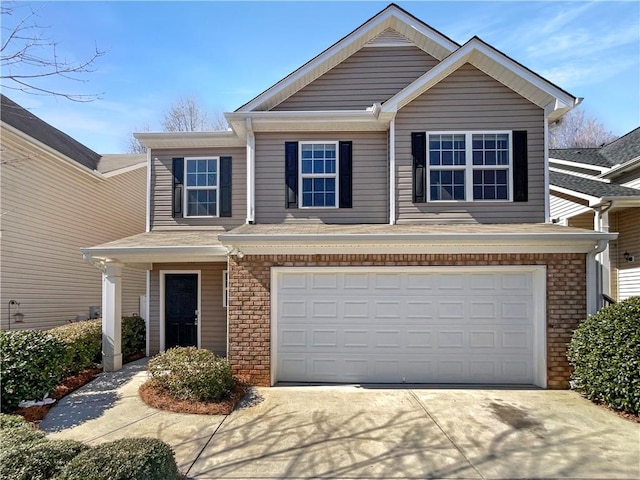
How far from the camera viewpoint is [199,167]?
10.0 m

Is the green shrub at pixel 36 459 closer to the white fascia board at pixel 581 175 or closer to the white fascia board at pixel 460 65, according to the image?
the white fascia board at pixel 460 65

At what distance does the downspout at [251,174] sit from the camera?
8.96m

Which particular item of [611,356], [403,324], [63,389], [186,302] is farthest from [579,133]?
[63,389]

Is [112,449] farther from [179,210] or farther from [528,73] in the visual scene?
[528,73]

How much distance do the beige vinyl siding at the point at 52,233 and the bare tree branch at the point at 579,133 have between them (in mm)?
28809

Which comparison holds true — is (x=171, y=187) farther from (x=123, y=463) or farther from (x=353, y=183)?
(x=123, y=463)

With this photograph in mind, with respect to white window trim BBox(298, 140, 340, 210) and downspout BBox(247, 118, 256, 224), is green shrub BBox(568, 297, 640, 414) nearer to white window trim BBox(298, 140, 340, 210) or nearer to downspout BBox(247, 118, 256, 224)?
white window trim BBox(298, 140, 340, 210)

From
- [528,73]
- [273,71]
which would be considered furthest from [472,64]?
[273,71]

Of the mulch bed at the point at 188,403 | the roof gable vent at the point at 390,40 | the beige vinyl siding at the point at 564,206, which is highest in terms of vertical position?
the roof gable vent at the point at 390,40

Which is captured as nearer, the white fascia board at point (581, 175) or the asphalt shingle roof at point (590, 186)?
the asphalt shingle roof at point (590, 186)

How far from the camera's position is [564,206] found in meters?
11.4

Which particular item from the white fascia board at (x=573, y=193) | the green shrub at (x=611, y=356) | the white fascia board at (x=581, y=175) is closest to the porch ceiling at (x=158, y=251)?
the green shrub at (x=611, y=356)

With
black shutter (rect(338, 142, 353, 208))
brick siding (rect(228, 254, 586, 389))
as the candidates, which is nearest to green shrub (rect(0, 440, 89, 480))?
brick siding (rect(228, 254, 586, 389))

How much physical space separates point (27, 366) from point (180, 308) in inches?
162
